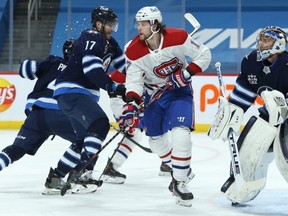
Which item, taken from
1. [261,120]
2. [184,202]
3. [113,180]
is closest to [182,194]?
[184,202]

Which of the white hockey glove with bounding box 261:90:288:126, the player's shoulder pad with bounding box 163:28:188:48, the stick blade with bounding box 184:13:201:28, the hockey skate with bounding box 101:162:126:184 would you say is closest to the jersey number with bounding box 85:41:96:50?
the player's shoulder pad with bounding box 163:28:188:48

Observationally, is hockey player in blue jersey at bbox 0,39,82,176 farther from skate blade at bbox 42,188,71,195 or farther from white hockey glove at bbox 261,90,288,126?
white hockey glove at bbox 261,90,288,126

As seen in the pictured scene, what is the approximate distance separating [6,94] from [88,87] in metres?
4.06

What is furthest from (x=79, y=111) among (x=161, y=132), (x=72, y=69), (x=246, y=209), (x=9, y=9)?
(x=9, y=9)

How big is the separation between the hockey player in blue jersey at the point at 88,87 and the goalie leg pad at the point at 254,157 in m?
0.79

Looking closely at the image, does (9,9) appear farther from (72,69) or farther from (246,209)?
(246,209)

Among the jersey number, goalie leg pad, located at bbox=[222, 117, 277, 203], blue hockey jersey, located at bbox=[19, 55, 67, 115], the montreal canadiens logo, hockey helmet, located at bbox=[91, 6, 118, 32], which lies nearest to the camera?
goalie leg pad, located at bbox=[222, 117, 277, 203]

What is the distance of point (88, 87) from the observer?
13.2ft

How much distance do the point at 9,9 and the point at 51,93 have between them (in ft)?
17.7

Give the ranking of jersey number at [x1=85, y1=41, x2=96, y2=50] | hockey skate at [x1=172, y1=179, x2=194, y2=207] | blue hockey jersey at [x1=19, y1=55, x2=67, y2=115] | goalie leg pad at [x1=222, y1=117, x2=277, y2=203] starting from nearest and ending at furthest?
goalie leg pad at [x1=222, y1=117, x2=277, y2=203]
hockey skate at [x1=172, y1=179, x2=194, y2=207]
jersey number at [x1=85, y1=41, x2=96, y2=50]
blue hockey jersey at [x1=19, y1=55, x2=67, y2=115]

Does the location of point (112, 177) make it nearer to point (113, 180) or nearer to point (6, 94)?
point (113, 180)

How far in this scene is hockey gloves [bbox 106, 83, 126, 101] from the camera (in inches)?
150

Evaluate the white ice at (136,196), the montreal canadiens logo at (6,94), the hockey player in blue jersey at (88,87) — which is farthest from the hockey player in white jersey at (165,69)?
the montreal canadiens logo at (6,94)

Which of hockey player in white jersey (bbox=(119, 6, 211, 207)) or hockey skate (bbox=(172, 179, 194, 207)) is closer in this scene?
hockey skate (bbox=(172, 179, 194, 207))
